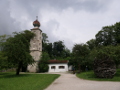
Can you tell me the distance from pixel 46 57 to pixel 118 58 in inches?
909

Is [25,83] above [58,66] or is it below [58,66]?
below

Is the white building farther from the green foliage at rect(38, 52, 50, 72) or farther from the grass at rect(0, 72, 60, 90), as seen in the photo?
the grass at rect(0, 72, 60, 90)

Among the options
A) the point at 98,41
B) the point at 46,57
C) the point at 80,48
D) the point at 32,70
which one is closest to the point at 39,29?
the point at 46,57

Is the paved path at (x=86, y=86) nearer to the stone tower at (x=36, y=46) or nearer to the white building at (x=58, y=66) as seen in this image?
the white building at (x=58, y=66)

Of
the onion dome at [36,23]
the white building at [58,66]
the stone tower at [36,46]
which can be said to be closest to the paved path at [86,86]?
the white building at [58,66]

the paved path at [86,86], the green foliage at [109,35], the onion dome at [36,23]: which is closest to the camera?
the paved path at [86,86]

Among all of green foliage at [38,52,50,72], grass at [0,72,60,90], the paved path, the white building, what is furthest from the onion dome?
the paved path

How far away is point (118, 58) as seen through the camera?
18188mm

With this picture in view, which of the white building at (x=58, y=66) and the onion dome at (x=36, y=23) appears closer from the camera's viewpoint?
the white building at (x=58, y=66)

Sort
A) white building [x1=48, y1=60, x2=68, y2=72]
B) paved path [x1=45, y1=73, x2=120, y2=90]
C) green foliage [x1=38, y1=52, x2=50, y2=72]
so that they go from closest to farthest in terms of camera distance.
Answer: paved path [x1=45, y1=73, x2=120, y2=90], green foliage [x1=38, y1=52, x2=50, y2=72], white building [x1=48, y1=60, x2=68, y2=72]

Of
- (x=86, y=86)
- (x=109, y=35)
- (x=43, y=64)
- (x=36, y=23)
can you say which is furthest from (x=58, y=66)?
(x=86, y=86)

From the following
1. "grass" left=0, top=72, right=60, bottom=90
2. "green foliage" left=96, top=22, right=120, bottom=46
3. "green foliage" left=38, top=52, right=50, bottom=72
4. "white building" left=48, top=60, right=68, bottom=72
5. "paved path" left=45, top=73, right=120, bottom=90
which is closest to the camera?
"paved path" left=45, top=73, right=120, bottom=90

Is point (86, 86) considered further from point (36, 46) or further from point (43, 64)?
point (36, 46)

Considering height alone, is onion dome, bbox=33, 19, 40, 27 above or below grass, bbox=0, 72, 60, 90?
above
